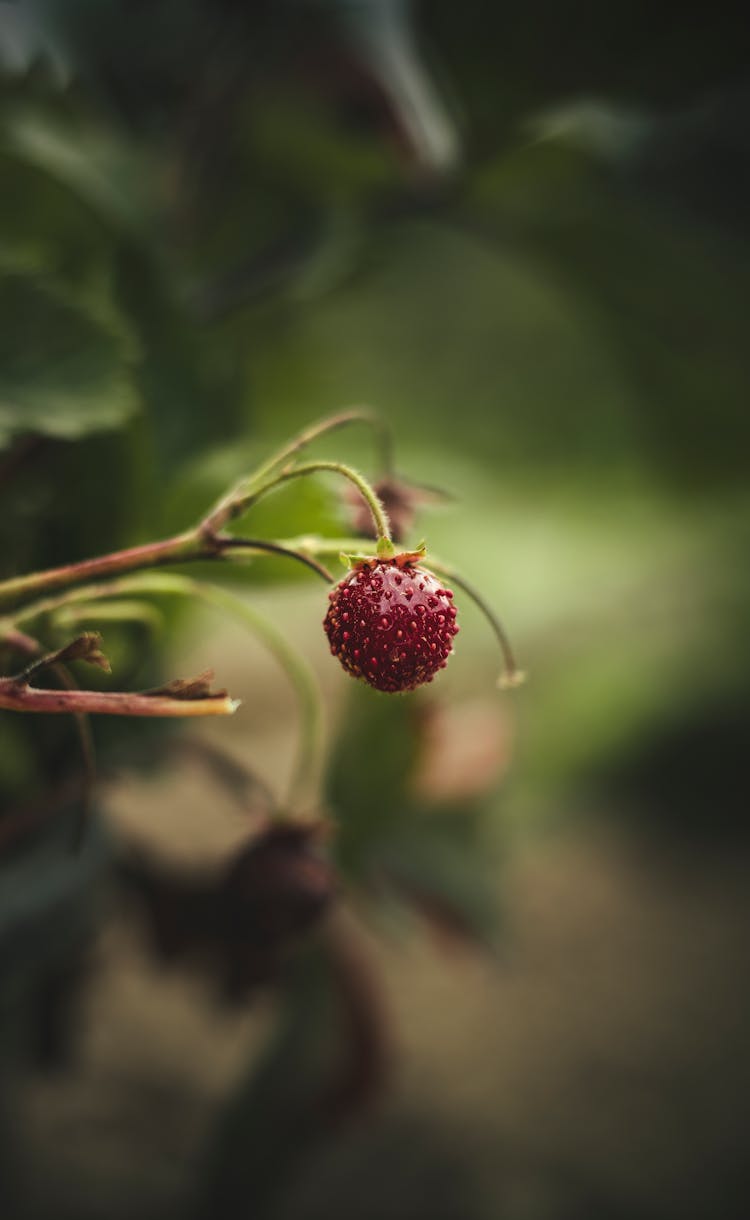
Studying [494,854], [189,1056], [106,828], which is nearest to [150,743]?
[106,828]

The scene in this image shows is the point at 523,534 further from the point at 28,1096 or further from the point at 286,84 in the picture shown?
the point at 28,1096

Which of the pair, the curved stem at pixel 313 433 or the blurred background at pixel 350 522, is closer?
the curved stem at pixel 313 433

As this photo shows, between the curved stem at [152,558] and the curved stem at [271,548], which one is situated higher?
the curved stem at [152,558]

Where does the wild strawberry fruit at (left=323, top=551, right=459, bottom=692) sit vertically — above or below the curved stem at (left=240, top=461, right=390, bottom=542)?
below
